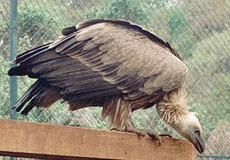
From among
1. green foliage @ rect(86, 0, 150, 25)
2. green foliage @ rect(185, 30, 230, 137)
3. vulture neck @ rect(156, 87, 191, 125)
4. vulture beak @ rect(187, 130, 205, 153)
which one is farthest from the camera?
green foliage @ rect(185, 30, 230, 137)

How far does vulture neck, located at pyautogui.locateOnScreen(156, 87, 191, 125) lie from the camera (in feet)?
12.2

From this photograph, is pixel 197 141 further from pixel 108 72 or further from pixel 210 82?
pixel 210 82

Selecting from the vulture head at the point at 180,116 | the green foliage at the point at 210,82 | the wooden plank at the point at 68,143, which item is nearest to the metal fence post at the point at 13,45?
the vulture head at the point at 180,116

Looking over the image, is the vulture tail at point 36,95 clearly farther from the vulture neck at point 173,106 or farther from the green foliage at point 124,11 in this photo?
the green foliage at point 124,11

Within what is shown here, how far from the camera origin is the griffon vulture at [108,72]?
3.20m

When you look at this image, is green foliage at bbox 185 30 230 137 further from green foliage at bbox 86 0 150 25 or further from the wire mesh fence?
green foliage at bbox 86 0 150 25

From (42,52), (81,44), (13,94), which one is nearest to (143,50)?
(81,44)

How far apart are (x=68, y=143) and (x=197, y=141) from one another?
1.63m

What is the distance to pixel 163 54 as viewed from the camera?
142 inches

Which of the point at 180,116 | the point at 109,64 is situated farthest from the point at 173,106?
the point at 109,64

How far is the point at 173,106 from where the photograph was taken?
374 centimetres

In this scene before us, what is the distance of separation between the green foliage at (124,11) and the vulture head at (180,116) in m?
1.28

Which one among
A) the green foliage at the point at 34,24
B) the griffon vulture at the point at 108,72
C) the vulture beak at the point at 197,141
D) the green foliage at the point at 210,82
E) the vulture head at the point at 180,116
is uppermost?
the green foliage at the point at 34,24

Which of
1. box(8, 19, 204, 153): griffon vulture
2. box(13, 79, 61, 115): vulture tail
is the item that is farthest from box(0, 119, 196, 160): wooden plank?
box(13, 79, 61, 115): vulture tail
